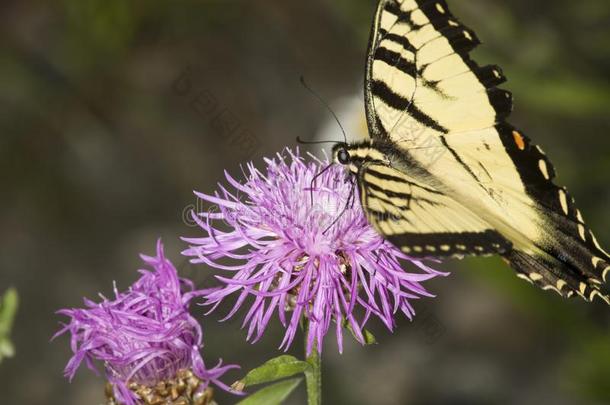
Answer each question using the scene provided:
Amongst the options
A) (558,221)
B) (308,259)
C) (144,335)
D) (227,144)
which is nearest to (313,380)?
(308,259)

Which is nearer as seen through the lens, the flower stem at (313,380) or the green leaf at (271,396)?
the green leaf at (271,396)

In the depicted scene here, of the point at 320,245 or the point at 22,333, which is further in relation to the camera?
the point at 22,333

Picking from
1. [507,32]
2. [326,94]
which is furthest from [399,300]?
[326,94]

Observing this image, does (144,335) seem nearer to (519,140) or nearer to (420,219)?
(420,219)

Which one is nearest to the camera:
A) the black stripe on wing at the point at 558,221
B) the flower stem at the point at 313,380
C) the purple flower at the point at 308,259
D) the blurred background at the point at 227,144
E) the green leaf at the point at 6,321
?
the green leaf at the point at 6,321

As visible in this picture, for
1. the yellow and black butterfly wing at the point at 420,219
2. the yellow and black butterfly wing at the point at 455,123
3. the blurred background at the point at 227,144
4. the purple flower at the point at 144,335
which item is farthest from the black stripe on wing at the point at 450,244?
the blurred background at the point at 227,144

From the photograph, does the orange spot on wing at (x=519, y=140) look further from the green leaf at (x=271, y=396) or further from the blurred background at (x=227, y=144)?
the blurred background at (x=227, y=144)

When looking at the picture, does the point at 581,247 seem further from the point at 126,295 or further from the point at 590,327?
the point at 590,327
